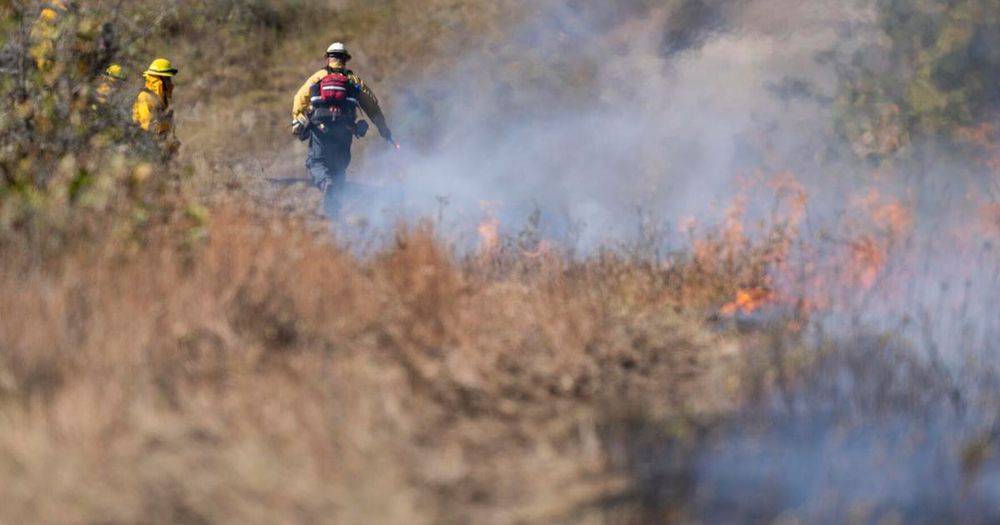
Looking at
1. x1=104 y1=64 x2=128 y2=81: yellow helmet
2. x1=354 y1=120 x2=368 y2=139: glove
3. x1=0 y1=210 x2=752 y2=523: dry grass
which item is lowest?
x1=0 y1=210 x2=752 y2=523: dry grass

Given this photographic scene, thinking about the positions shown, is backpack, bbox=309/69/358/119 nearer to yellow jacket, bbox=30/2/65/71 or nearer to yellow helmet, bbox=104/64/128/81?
yellow helmet, bbox=104/64/128/81

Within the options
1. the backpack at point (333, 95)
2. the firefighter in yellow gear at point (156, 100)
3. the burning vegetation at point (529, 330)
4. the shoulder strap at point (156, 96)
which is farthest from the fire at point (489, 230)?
the shoulder strap at point (156, 96)

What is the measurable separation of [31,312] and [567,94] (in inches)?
392

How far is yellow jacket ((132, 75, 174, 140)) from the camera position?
9867mm

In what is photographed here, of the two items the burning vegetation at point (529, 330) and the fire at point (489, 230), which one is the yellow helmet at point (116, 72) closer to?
the burning vegetation at point (529, 330)

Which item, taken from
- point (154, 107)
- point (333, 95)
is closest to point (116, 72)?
point (154, 107)

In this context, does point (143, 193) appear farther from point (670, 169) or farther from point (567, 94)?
point (567, 94)

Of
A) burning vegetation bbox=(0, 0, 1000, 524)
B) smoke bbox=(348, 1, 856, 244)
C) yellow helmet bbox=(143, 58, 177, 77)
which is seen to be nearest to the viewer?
burning vegetation bbox=(0, 0, 1000, 524)

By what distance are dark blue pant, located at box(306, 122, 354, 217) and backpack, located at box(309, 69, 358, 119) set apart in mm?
114

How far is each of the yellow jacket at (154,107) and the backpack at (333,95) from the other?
122 cm

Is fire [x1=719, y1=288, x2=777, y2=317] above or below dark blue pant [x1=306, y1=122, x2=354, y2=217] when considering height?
below

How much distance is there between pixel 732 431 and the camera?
14.9 ft


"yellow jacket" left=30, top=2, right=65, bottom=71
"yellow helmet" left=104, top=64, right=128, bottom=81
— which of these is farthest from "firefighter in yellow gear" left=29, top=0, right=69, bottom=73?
"yellow helmet" left=104, top=64, right=128, bottom=81

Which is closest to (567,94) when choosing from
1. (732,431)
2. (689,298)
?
(689,298)
